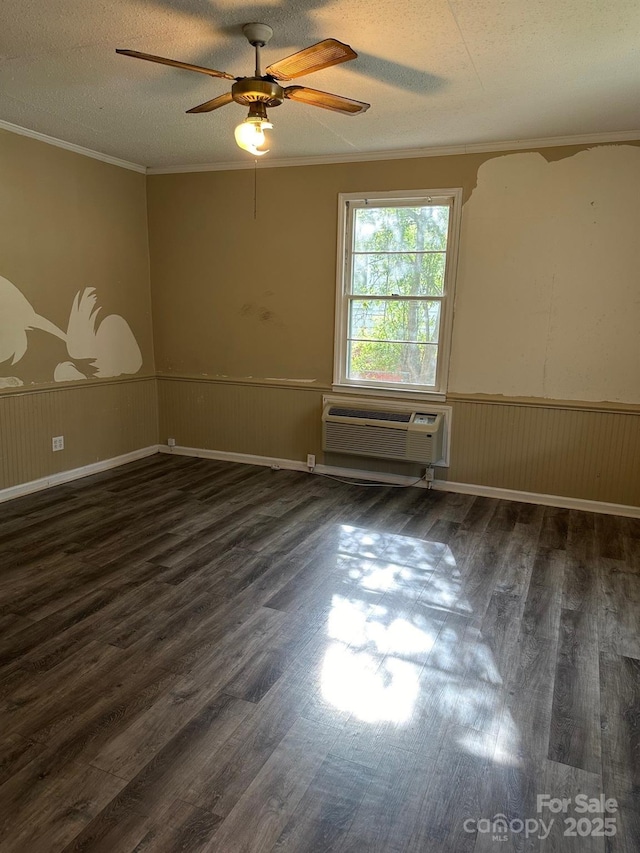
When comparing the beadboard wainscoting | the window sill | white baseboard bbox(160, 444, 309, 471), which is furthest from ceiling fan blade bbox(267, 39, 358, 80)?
white baseboard bbox(160, 444, 309, 471)

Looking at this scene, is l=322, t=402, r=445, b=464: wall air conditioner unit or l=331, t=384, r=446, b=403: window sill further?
l=331, t=384, r=446, b=403: window sill

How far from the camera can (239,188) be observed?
487 centimetres

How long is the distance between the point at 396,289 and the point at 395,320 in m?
0.25

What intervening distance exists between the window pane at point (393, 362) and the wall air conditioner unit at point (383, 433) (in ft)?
0.93

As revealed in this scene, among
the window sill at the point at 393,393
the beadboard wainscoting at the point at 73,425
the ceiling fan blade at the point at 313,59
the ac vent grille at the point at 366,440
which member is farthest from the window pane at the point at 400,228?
the beadboard wainscoting at the point at 73,425

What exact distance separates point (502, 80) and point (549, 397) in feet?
7.14

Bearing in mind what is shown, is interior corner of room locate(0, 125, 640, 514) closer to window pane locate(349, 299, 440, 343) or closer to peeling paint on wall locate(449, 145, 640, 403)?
peeling paint on wall locate(449, 145, 640, 403)

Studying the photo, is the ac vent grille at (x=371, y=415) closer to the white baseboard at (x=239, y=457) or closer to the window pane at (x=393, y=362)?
the window pane at (x=393, y=362)

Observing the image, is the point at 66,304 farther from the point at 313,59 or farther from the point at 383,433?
the point at 313,59

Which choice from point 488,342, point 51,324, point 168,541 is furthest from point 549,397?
point 51,324

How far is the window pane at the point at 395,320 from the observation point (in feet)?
14.6

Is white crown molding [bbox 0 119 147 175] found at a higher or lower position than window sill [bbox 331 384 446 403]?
higher

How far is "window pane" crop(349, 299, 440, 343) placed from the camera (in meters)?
4.46

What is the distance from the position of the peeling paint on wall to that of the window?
0.18 m
